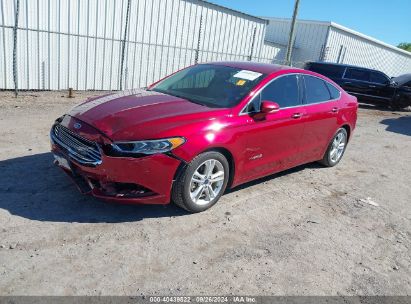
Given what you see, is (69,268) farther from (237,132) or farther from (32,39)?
(32,39)

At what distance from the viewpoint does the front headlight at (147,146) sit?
11.7ft

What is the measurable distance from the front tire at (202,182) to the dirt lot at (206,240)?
0.16 meters

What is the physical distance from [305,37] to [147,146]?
872 inches

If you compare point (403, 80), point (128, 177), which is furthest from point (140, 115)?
point (403, 80)

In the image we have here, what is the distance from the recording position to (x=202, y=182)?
4.05m

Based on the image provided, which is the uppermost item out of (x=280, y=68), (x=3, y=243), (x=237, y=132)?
(x=280, y=68)

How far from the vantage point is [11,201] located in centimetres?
392

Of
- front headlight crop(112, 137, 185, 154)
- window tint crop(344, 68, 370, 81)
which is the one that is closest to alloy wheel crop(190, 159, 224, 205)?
front headlight crop(112, 137, 185, 154)

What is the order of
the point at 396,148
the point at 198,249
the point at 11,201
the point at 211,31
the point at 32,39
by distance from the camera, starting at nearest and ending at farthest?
the point at 198,249 < the point at 11,201 < the point at 396,148 < the point at 32,39 < the point at 211,31

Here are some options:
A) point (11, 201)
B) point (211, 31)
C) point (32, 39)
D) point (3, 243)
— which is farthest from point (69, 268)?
point (211, 31)

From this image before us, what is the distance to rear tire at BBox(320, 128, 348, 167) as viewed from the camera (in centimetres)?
627

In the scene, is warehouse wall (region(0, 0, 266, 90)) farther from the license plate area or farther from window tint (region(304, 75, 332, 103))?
window tint (region(304, 75, 332, 103))

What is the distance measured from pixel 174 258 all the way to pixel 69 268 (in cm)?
86

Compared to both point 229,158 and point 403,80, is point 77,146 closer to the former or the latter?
point 229,158
